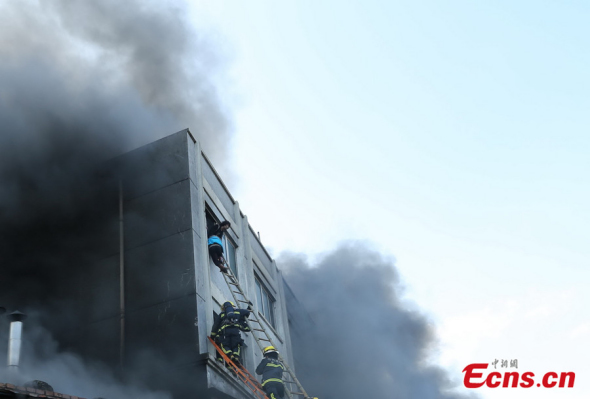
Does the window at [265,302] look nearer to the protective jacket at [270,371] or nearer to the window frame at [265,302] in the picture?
the window frame at [265,302]

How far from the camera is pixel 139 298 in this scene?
1019cm

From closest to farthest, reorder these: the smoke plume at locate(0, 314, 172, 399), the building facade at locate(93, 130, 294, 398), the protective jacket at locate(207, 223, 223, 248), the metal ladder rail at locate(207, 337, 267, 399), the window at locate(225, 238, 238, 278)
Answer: the smoke plume at locate(0, 314, 172, 399)
the building facade at locate(93, 130, 294, 398)
the metal ladder rail at locate(207, 337, 267, 399)
the protective jacket at locate(207, 223, 223, 248)
the window at locate(225, 238, 238, 278)

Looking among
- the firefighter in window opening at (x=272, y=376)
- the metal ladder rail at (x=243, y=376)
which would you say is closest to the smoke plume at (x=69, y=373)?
the metal ladder rail at (x=243, y=376)

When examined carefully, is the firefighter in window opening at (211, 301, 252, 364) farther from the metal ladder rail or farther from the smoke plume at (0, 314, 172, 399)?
the smoke plume at (0, 314, 172, 399)

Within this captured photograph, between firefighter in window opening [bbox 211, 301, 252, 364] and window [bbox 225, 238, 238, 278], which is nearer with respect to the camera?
firefighter in window opening [bbox 211, 301, 252, 364]

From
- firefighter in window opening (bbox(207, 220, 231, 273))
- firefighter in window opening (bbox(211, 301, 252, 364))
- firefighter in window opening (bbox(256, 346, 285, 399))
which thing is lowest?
firefighter in window opening (bbox(256, 346, 285, 399))

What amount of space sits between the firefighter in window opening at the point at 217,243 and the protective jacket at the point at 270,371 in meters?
2.16

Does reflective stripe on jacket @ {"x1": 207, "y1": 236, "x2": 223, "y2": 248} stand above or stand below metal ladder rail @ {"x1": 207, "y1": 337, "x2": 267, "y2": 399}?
above

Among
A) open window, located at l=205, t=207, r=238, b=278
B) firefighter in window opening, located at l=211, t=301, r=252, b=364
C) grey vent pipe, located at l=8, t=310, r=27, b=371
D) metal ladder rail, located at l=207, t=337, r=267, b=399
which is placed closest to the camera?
grey vent pipe, located at l=8, t=310, r=27, b=371

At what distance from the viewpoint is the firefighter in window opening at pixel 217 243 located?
37.5ft

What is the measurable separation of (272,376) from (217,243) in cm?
278

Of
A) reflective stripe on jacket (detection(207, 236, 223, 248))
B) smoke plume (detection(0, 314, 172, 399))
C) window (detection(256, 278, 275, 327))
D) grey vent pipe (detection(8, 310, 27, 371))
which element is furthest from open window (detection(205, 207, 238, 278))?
grey vent pipe (detection(8, 310, 27, 371))

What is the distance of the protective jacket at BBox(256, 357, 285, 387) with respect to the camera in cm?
989

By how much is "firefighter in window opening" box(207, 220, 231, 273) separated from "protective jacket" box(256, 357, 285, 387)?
2164 millimetres
